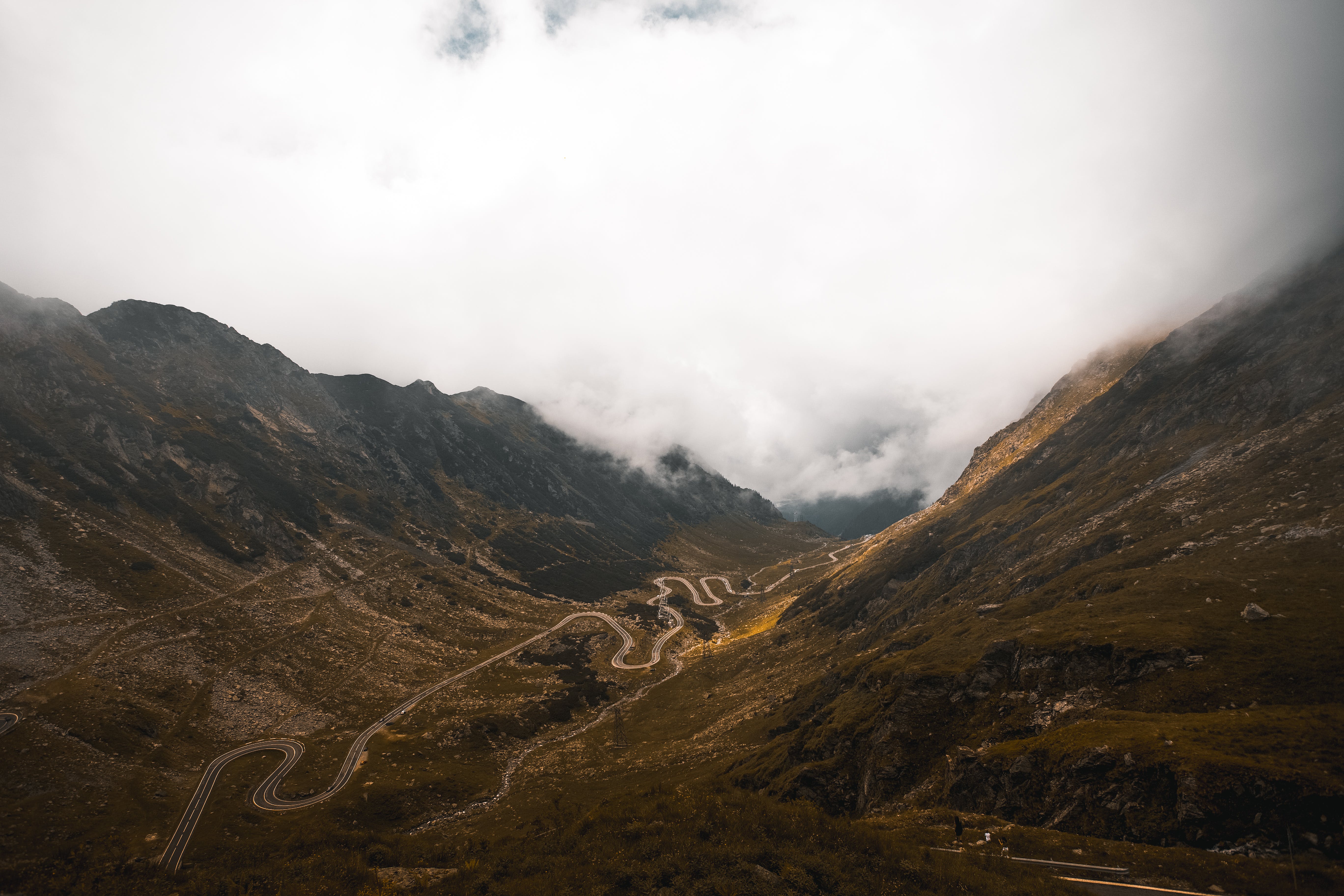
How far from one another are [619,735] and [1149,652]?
88808 millimetres

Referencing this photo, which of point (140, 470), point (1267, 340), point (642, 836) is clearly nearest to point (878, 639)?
point (642, 836)

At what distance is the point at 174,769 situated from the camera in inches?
2950

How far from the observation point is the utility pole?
9931cm

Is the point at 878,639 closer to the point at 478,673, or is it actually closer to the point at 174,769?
the point at 478,673

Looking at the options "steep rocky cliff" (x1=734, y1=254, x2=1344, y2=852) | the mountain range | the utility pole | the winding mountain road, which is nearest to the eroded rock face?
"steep rocky cliff" (x1=734, y1=254, x2=1344, y2=852)

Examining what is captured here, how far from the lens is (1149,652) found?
4703 cm

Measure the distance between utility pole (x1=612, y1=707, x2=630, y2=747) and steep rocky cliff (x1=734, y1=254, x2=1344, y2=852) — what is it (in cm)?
3374

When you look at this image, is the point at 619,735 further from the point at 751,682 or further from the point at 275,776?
the point at 275,776

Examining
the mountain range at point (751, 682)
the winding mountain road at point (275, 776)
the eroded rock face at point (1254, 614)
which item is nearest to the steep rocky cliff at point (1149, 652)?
the eroded rock face at point (1254, 614)

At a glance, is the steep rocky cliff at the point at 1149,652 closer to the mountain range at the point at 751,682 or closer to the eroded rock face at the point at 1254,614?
the eroded rock face at the point at 1254,614

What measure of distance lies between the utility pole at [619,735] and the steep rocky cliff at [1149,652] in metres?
33.7

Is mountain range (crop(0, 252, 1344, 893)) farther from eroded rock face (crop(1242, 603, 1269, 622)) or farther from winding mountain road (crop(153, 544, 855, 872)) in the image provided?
winding mountain road (crop(153, 544, 855, 872))

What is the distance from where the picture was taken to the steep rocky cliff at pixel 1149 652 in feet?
106

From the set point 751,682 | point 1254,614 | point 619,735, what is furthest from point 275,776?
point 1254,614
